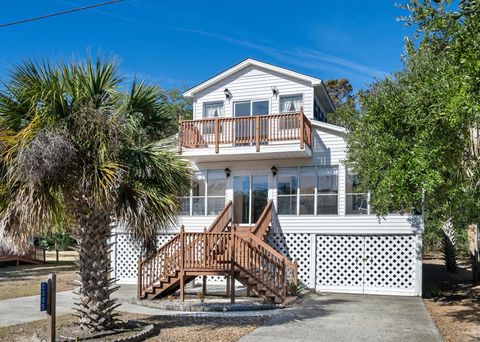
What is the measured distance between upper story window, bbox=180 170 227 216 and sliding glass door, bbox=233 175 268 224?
555mm

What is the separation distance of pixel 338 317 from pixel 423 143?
18.7 ft

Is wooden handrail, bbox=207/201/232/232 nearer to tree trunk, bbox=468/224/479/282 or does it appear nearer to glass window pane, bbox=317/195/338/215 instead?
glass window pane, bbox=317/195/338/215

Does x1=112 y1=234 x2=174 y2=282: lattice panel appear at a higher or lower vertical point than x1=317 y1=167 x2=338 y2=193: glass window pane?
lower

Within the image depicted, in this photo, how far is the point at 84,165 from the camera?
868cm

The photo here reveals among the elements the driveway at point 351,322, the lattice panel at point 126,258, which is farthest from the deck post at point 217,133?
the driveway at point 351,322

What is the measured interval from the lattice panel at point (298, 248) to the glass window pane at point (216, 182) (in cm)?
272

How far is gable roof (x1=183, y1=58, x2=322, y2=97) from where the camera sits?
18594 millimetres

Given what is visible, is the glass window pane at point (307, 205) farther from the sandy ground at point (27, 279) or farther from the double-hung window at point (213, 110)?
the sandy ground at point (27, 279)

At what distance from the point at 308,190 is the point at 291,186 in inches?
25.8

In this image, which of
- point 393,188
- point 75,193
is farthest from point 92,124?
point 393,188

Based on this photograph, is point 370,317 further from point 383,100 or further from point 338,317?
point 383,100

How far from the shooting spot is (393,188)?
8344 millimetres

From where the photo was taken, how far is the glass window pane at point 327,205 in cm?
1728

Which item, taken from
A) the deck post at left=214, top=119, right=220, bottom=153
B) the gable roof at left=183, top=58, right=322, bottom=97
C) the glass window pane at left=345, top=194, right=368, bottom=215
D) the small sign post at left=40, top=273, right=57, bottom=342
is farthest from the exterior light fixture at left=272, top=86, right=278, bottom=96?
the small sign post at left=40, top=273, right=57, bottom=342
